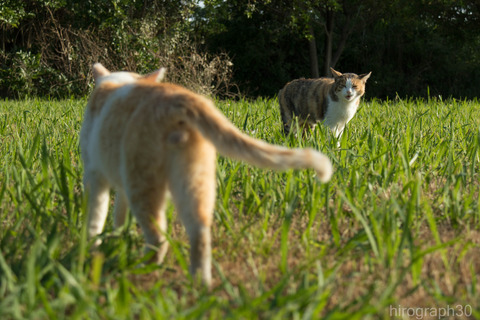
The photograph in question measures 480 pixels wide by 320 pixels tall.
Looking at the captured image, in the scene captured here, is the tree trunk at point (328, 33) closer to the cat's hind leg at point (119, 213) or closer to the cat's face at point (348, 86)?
the cat's face at point (348, 86)

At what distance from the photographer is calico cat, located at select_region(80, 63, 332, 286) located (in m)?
1.56

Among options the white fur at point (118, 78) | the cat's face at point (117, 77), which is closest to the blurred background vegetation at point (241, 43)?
the cat's face at point (117, 77)

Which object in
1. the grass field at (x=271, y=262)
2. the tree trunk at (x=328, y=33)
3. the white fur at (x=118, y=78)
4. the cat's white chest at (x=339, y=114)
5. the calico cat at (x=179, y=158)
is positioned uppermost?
the tree trunk at (x=328, y=33)

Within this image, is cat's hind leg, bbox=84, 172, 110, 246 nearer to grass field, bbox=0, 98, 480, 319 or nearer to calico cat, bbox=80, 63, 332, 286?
grass field, bbox=0, 98, 480, 319

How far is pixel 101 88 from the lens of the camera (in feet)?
7.45

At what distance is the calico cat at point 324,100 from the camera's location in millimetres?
5312

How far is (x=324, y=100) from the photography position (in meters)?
5.55

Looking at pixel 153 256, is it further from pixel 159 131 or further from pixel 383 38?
pixel 383 38

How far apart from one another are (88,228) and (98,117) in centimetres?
45

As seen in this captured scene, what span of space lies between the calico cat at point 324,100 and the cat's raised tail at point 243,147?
364cm

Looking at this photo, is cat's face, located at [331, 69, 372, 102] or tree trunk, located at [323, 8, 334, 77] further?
tree trunk, located at [323, 8, 334, 77]

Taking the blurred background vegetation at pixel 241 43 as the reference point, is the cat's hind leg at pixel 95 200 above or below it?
below

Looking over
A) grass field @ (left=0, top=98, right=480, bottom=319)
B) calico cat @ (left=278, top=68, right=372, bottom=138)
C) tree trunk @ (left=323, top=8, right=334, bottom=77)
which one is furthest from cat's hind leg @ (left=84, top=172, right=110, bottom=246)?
tree trunk @ (left=323, top=8, right=334, bottom=77)

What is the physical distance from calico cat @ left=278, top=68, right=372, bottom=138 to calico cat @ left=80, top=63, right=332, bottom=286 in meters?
3.60
